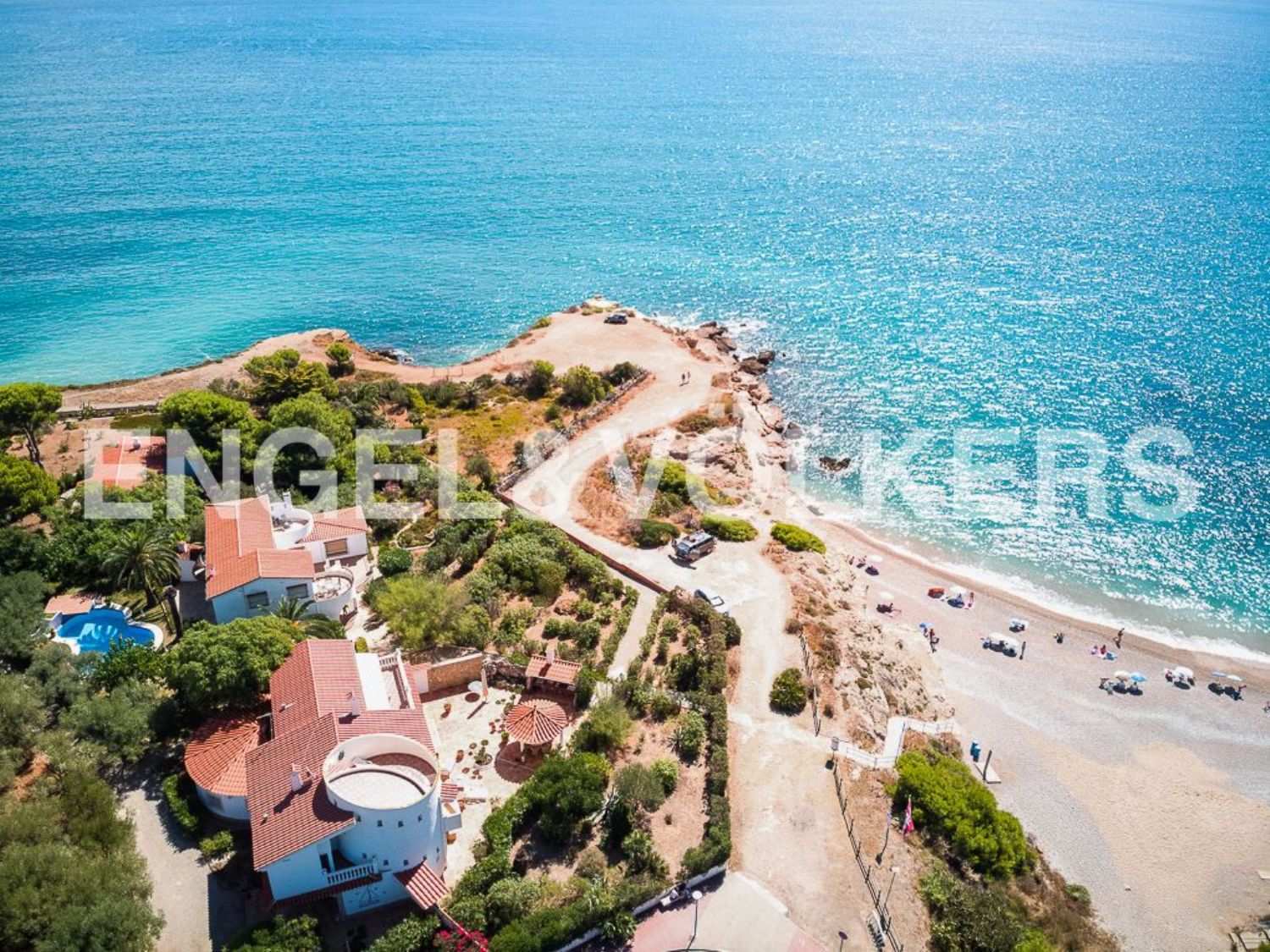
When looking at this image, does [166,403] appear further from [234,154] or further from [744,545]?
[234,154]

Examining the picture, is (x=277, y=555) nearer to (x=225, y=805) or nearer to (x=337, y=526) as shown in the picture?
(x=337, y=526)

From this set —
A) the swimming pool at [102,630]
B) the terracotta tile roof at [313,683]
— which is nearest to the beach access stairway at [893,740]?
the terracotta tile roof at [313,683]

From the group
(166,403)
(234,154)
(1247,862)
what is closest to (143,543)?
(166,403)

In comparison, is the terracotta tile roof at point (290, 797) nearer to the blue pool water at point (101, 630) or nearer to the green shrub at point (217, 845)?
the green shrub at point (217, 845)

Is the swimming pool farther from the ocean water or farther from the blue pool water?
the ocean water

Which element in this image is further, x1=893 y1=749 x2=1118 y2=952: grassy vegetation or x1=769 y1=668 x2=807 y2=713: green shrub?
x1=769 y1=668 x2=807 y2=713: green shrub

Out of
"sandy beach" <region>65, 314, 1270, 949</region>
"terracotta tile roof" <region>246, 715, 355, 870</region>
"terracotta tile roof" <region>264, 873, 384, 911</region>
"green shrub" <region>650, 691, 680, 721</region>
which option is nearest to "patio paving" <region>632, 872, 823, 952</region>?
"sandy beach" <region>65, 314, 1270, 949</region>

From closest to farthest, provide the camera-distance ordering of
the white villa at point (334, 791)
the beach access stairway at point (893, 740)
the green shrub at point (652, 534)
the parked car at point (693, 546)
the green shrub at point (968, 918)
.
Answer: the white villa at point (334, 791), the green shrub at point (968, 918), the beach access stairway at point (893, 740), the parked car at point (693, 546), the green shrub at point (652, 534)
